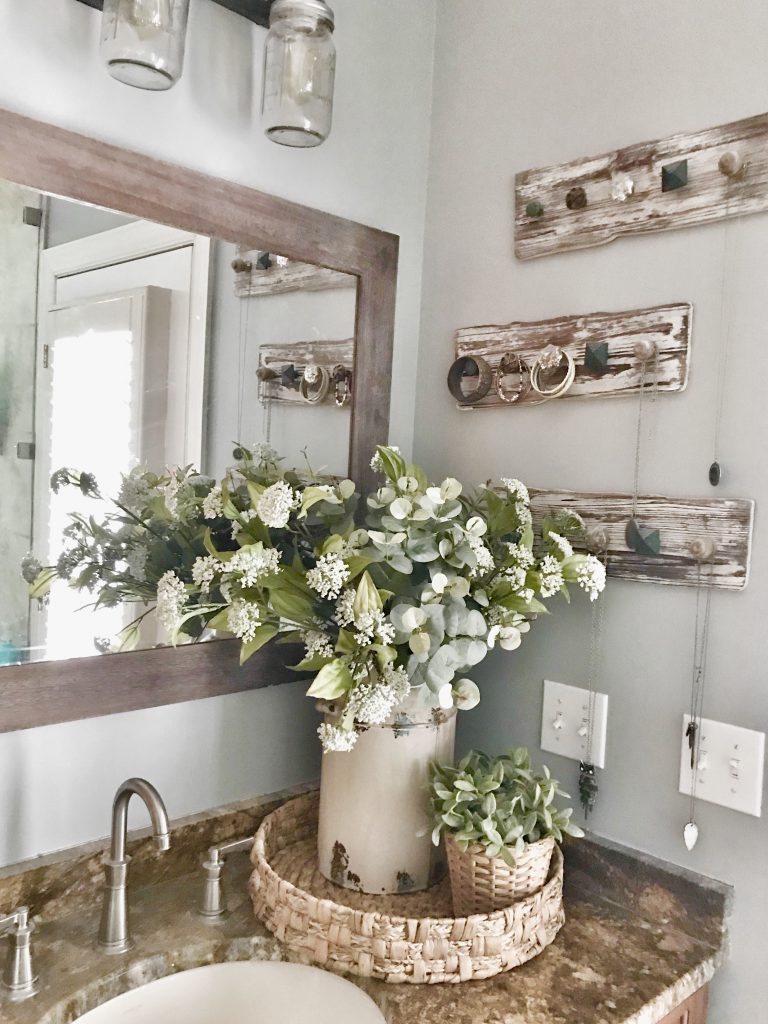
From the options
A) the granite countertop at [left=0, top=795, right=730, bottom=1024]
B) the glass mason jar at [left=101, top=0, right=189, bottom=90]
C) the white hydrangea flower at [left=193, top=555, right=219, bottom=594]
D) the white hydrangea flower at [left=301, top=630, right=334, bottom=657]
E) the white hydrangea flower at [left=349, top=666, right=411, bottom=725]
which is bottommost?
the granite countertop at [left=0, top=795, right=730, bottom=1024]

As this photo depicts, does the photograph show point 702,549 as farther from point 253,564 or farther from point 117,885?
point 117,885

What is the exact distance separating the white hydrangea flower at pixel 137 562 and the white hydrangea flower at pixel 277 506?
0.20 metres

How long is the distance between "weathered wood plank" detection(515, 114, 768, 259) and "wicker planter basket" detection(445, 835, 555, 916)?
0.83 metres

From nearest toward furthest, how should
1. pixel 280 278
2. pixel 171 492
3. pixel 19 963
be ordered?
pixel 19 963 → pixel 171 492 → pixel 280 278

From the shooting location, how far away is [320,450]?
1.32 meters

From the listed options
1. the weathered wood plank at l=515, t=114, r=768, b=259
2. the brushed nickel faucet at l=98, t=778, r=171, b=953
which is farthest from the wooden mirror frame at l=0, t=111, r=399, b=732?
the weathered wood plank at l=515, t=114, r=768, b=259

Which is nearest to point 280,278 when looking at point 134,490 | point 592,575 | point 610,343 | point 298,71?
point 298,71

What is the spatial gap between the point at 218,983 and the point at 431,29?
148 cm

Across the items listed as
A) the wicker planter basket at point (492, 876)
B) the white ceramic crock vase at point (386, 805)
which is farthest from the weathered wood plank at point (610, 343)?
the wicker planter basket at point (492, 876)

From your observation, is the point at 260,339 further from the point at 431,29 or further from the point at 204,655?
the point at 431,29

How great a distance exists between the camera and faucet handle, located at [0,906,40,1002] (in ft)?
3.05

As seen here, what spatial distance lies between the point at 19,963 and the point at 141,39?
105 cm

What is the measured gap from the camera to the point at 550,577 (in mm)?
1091

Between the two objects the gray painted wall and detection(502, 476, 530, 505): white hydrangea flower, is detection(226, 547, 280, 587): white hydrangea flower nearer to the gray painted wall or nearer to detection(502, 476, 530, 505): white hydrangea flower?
detection(502, 476, 530, 505): white hydrangea flower
